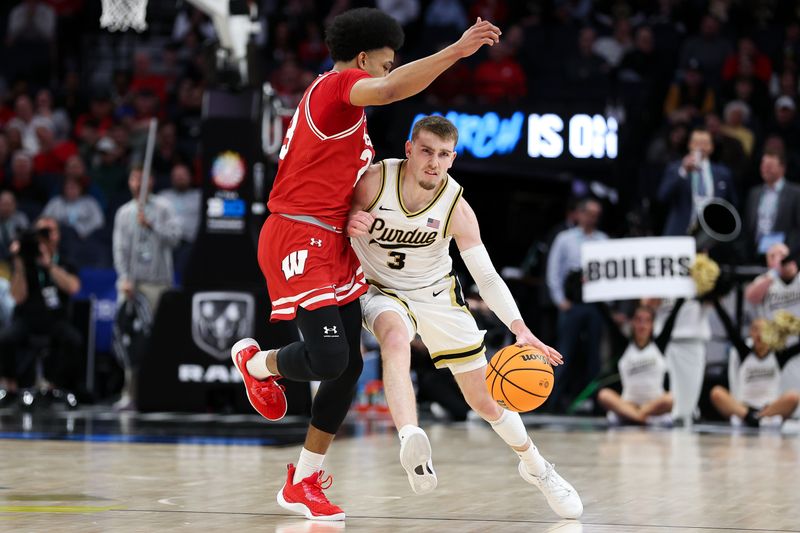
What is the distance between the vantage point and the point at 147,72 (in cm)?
1838

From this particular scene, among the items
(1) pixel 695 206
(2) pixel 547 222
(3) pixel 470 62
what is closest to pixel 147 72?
(3) pixel 470 62

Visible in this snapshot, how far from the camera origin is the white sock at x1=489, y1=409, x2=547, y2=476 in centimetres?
589

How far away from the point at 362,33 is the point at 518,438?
1.91 m

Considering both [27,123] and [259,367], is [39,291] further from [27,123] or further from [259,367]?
[259,367]

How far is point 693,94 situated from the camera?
14.8 m

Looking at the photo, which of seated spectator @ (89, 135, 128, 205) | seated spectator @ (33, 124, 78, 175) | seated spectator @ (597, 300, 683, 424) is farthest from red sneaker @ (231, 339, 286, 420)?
seated spectator @ (33, 124, 78, 175)

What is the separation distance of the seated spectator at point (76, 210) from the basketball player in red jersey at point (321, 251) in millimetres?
9308

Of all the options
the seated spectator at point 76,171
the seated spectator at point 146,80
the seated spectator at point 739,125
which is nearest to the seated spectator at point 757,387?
the seated spectator at point 739,125

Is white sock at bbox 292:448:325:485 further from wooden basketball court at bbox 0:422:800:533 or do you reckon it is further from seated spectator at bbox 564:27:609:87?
seated spectator at bbox 564:27:609:87

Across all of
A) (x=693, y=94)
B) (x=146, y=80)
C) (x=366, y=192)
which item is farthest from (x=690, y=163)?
(x=146, y=80)

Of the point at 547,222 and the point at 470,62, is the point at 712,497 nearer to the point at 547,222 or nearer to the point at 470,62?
the point at 547,222

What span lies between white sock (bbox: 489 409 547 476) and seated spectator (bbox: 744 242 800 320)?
6.04 m

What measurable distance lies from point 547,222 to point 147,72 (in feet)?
20.9

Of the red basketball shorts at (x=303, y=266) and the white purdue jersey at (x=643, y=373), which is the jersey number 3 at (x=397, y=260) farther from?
the white purdue jersey at (x=643, y=373)
